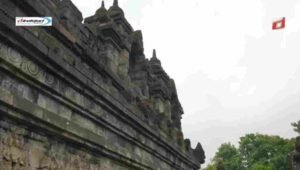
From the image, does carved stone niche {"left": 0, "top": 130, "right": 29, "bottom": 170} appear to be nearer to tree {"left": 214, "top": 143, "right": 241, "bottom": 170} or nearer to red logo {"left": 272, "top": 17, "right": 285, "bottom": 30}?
red logo {"left": 272, "top": 17, "right": 285, "bottom": 30}

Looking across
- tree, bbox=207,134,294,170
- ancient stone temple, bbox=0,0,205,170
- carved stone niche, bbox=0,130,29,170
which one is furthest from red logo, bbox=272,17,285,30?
tree, bbox=207,134,294,170

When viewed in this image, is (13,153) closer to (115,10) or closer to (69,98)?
(69,98)

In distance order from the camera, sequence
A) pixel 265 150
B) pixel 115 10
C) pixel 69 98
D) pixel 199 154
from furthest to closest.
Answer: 1. pixel 265 150
2. pixel 199 154
3. pixel 115 10
4. pixel 69 98

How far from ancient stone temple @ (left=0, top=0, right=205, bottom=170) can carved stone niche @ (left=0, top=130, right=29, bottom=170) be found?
0.04 ft

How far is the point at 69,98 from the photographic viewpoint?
5.72 metres

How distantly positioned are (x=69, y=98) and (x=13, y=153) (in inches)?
57.3

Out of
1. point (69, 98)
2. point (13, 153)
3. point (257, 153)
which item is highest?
point (257, 153)

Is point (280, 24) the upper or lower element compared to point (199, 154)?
upper

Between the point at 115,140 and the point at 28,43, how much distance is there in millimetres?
3327

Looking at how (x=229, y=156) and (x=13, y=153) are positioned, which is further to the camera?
(x=229, y=156)

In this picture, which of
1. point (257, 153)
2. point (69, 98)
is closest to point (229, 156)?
point (257, 153)

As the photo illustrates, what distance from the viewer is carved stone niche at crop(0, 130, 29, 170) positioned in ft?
14.3

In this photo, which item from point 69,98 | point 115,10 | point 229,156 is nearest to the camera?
point 69,98

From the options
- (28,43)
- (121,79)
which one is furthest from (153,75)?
(28,43)
